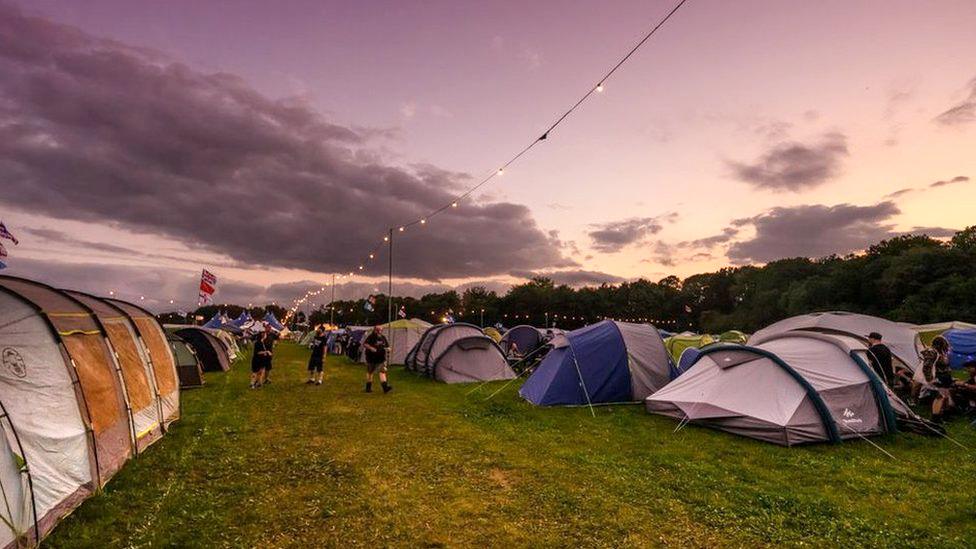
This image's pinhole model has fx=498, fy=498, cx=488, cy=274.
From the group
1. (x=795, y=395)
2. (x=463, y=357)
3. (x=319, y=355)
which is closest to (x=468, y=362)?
(x=463, y=357)

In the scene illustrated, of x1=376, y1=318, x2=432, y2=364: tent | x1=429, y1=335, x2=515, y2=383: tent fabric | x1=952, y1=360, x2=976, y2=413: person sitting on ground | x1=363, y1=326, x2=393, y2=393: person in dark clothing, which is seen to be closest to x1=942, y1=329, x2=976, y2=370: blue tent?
x1=952, y1=360, x2=976, y2=413: person sitting on ground

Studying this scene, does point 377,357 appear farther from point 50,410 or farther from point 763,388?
point 763,388

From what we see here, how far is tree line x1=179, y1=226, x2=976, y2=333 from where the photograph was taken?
49.6 m

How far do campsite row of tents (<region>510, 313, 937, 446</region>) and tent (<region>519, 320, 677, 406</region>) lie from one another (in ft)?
0.09

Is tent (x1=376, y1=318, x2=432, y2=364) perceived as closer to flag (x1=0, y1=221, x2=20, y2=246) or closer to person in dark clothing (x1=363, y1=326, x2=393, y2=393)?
person in dark clothing (x1=363, y1=326, x2=393, y2=393)

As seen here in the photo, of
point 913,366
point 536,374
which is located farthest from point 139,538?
point 913,366

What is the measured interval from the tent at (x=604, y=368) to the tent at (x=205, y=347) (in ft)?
54.1

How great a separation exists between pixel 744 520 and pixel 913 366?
15.6 metres

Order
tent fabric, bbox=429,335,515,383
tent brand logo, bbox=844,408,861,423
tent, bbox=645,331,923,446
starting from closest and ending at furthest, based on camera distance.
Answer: tent, bbox=645,331,923,446, tent brand logo, bbox=844,408,861,423, tent fabric, bbox=429,335,515,383

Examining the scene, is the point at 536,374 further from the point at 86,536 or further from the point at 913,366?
the point at 913,366

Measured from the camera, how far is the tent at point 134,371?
7.80 meters

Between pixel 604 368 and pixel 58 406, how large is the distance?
10831 mm

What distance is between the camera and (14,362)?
5.21 meters

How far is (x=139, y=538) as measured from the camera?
16.0ft
